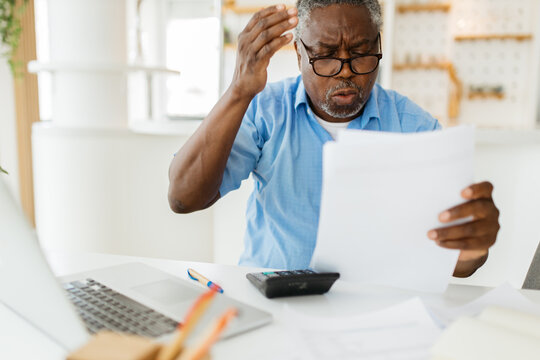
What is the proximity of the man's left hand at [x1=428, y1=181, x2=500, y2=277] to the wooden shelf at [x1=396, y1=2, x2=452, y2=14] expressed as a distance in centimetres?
357

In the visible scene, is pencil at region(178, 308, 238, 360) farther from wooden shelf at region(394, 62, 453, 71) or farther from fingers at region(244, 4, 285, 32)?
wooden shelf at region(394, 62, 453, 71)

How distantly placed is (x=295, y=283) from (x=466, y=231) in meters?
0.25

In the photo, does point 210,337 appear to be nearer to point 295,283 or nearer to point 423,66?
point 295,283

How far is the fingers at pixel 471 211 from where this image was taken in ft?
2.06

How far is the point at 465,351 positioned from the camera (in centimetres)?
47

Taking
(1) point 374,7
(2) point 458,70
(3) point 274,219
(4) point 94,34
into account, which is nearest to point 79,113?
(4) point 94,34

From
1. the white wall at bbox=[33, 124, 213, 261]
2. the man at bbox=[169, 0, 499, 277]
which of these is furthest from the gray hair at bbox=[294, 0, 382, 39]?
the white wall at bbox=[33, 124, 213, 261]

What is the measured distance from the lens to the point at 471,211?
0.64 meters

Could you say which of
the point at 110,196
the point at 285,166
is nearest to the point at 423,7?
the point at 110,196

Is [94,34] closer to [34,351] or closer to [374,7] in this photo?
[374,7]

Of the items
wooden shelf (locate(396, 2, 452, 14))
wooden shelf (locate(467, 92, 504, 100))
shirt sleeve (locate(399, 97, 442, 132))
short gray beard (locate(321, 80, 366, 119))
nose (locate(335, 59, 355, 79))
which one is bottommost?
shirt sleeve (locate(399, 97, 442, 132))

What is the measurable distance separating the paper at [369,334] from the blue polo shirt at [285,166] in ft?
1.58

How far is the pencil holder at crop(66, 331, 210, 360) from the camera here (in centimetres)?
35

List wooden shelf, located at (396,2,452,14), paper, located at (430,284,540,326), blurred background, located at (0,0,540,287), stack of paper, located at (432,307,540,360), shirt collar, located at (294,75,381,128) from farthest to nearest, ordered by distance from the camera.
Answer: wooden shelf, located at (396,2,452,14) < blurred background, located at (0,0,540,287) < shirt collar, located at (294,75,381,128) < paper, located at (430,284,540,326) < stack of paper, located at (432,307,540,360)
